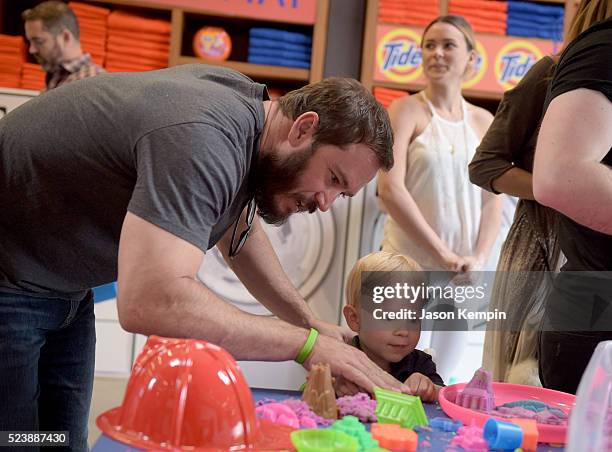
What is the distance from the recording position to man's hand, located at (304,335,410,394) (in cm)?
103

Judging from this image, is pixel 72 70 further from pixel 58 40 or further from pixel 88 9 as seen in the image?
pixel 88 9

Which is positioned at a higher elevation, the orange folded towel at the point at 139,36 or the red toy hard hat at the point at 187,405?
the orange folded towel at the point at 139,36

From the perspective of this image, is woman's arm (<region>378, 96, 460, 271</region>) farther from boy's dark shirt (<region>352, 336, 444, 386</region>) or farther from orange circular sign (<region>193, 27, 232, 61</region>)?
orange circular sign (<region>193, 27, 232, 61</region>)

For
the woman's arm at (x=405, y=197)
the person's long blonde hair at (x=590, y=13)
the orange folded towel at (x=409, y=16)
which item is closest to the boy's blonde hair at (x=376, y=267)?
the person's long blonde hair at (x=590, y=13)

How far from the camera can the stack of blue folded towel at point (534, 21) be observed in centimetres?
391

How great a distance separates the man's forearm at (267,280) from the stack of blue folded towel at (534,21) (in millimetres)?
2965

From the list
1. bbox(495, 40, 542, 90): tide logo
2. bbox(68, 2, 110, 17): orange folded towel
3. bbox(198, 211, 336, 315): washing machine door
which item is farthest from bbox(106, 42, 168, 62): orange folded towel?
bbox(495, 40, 542, 90): tide logo

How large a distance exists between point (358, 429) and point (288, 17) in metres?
3.34

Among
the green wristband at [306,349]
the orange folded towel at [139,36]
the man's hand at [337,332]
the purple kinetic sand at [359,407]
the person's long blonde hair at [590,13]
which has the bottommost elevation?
the man's hand at [337,332]

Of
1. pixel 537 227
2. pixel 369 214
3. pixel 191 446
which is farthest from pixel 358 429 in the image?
pixel 369 214

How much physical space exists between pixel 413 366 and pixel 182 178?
60 cm

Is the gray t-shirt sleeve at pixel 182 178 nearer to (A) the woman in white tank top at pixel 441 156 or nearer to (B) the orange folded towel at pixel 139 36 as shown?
(A) the woman in white tank top at pixel 441 156

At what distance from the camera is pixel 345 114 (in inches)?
44.4

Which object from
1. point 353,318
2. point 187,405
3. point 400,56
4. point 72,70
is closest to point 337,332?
point 353,318
